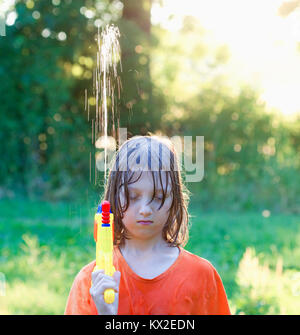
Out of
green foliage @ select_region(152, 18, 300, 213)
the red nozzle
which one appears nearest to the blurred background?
green foliage @ select_region(152, 18, 300, 213)

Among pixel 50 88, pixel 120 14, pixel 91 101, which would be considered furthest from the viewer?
pixel 50 88

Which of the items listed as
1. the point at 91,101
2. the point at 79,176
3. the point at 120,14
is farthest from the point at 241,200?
the point at 91,101

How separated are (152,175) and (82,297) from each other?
1.35ft

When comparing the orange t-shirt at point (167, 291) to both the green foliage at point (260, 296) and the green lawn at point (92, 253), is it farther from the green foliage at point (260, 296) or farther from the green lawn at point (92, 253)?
the green foliage at point (260, 296)

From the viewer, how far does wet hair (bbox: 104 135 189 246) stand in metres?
1.35

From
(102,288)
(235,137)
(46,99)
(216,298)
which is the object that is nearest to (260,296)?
(216,298)

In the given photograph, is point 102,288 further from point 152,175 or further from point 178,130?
point 178,130

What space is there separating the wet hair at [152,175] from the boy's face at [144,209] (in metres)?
0.01

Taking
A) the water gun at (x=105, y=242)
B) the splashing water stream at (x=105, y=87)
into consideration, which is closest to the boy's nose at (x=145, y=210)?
the water gun at (x=105, y=242)

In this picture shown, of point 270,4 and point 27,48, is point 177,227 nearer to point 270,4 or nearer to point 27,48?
point 270,4

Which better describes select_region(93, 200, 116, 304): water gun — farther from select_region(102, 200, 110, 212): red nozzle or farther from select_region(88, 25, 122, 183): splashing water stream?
select_region(88, 25, 122, 183): splashing water stream

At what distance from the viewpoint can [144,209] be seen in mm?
1304

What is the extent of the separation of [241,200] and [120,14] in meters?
3.42

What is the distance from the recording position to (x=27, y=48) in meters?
5.70
